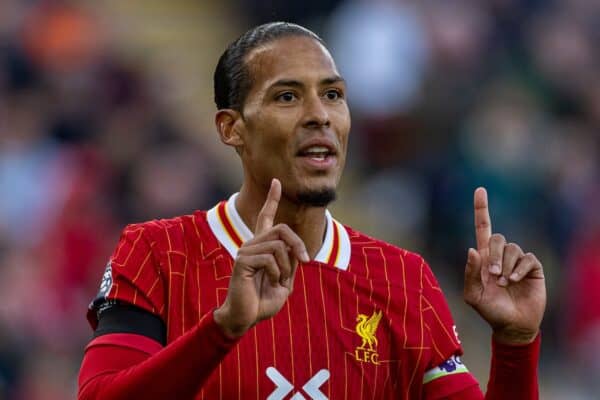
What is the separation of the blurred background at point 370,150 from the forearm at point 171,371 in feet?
13.7

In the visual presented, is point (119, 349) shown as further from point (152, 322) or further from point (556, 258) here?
point (556, 258)

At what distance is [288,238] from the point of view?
3.58m

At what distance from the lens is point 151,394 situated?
144 inches

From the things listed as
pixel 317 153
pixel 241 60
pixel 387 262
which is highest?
pixel 241 60

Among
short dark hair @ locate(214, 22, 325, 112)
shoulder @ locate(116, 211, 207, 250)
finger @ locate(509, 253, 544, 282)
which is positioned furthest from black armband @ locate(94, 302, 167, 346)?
finger @ locate(509, 253, 544, 282)

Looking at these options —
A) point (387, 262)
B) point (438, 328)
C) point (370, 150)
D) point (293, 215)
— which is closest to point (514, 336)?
point (438, 328)

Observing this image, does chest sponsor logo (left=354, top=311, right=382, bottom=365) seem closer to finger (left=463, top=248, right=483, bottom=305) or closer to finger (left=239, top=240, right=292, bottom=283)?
finger (left=463, top=248, right=483, bottom=305)

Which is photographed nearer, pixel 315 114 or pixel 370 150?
pixel 315 114

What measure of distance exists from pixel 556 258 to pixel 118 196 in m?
2.75

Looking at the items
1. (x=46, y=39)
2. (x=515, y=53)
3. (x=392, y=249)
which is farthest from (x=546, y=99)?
(x=392, y=249)

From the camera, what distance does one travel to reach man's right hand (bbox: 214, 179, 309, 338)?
3.57m

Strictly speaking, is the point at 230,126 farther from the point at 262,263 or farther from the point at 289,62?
the point at 262,263

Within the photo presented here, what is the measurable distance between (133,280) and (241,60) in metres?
0.79

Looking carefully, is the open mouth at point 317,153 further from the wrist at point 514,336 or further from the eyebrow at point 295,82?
the wrist at point 514,336
